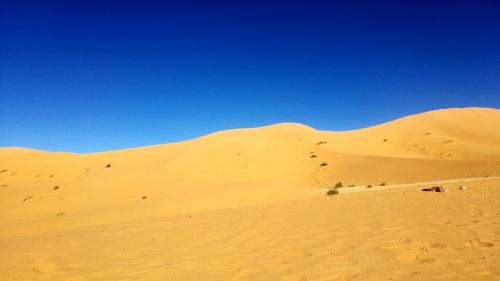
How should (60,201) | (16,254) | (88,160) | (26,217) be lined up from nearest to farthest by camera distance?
(16,254), (26,217), (60,201), (88,160)

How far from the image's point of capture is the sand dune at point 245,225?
17.8 feet

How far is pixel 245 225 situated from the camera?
9.25 meters

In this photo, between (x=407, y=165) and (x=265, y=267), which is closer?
(x=265, y=267)

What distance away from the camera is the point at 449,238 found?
5.96 m

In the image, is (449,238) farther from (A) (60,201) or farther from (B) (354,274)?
(A) (60,201)

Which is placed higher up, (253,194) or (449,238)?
(253,194)

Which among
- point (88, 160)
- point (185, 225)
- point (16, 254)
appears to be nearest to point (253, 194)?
point (185, 225)

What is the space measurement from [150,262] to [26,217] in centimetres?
1222

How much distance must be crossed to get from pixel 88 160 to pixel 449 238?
34.1m

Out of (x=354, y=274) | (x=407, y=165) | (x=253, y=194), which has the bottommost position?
(x=354, y=274)

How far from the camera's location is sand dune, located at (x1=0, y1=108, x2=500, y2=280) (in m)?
5.43

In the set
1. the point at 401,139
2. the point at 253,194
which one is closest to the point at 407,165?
the point at 253,194

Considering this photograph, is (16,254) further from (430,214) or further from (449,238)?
(430,214)

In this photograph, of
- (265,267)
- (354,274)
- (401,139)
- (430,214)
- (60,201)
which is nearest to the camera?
(354,274)
